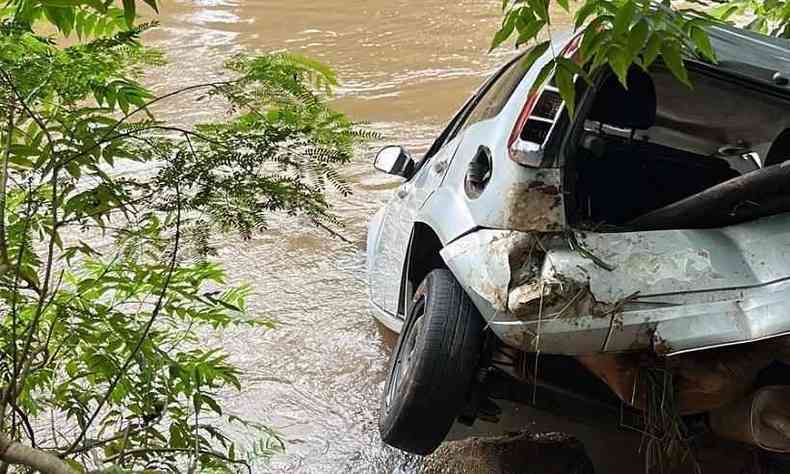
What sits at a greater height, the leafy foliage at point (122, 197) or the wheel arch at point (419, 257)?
the leafy foliage at point (122, 197)

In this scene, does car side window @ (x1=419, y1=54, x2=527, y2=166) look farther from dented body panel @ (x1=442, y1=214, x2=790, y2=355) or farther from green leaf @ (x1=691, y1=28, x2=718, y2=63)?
green leaf @ (x1=691, y1=28, x2=718, y2=63)

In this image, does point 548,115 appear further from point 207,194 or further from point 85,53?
point 85,53

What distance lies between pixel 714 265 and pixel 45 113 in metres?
2.11

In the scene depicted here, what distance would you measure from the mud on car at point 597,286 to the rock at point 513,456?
0.70 m

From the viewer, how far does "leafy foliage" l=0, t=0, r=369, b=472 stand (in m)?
2.42

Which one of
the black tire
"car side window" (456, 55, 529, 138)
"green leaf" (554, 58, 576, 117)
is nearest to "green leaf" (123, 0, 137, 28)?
"green leaf" (554, 58, 576, 117)

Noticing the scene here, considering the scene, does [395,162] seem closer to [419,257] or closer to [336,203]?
[419,257]

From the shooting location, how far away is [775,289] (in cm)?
253

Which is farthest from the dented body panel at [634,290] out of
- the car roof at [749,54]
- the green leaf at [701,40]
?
the green leaf at [701,40]

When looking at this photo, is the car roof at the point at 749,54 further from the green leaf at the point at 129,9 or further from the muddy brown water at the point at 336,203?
the muddy brown water at the point at 336,203

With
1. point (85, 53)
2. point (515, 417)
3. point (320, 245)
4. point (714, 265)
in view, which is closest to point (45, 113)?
point (85, 53)

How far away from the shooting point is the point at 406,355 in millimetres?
3229

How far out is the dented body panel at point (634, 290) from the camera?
2523 millimetres

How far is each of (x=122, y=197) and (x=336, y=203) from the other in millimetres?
4638
